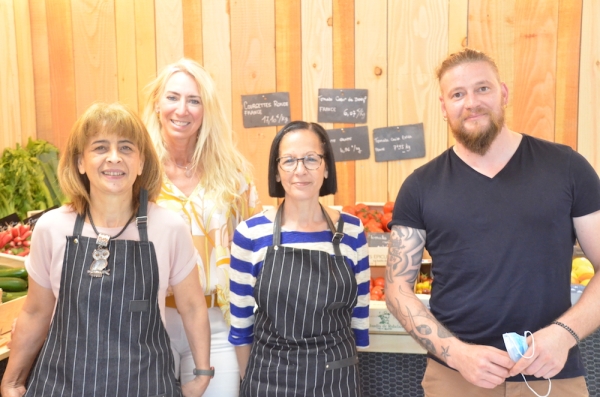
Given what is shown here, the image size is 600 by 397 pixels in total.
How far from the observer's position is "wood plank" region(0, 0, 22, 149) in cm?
404

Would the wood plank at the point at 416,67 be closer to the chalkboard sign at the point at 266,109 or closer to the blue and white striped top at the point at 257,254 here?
the chalkboard sign at the point at 266,109

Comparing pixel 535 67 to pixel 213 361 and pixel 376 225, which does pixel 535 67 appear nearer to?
pixel 376 225

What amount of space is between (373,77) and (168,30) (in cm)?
133

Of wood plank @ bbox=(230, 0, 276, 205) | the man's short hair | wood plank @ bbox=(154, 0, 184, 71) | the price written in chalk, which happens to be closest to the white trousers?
the man's short hair

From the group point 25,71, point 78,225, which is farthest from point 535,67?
point 25,71

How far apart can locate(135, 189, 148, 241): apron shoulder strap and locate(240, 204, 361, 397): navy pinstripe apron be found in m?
0.40

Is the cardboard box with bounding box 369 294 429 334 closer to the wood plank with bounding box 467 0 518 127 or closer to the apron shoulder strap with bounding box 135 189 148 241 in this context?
the apron shoulder strap with bounding box 135 189 148 241

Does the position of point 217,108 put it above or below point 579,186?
above

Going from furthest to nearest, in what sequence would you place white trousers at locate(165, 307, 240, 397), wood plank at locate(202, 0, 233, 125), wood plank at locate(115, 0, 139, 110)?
wood plank at locate(115, 0, 139, 110)
wood plank at locate(202, 0, 233, 125)
white trousers at locate(165, 307, 240, 397)

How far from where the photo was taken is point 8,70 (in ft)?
13.4

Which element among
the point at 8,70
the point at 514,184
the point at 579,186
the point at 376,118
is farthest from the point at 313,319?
the point at 8,70

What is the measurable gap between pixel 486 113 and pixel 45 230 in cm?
141

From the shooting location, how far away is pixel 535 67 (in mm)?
3570

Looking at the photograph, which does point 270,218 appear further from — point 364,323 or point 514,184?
point 514,184
